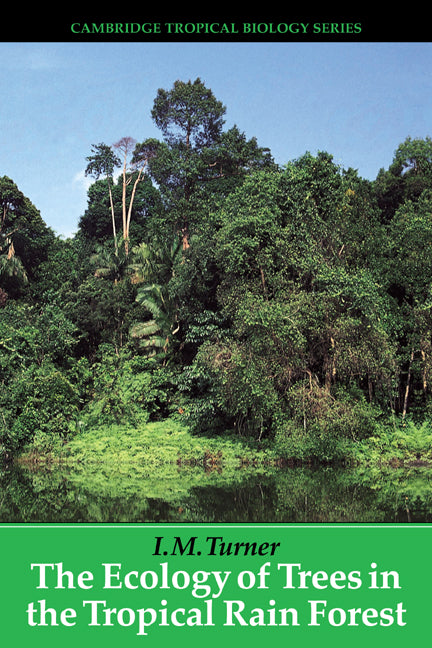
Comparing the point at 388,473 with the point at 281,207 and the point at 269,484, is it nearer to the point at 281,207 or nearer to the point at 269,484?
the point at 269,484

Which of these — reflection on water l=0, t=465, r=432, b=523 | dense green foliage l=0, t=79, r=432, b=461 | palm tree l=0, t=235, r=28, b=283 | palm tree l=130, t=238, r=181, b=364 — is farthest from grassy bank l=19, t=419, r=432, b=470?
palm tree l=0, t=235, r=28, b=283

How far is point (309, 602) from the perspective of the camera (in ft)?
14.2

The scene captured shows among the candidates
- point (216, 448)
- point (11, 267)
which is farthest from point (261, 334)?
point (11, 267)

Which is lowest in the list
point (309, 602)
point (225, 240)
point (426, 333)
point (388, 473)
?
point (388, 473)

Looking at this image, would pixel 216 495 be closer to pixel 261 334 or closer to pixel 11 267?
pixel 261 334

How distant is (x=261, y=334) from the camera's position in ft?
44.3

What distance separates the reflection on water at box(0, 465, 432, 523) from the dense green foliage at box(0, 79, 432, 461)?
153cm

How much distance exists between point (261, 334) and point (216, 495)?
4363 mm

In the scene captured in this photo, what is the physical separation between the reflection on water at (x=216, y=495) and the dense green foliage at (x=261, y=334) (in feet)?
5.02

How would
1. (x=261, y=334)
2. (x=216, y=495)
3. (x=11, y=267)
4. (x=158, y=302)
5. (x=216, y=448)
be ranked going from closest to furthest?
(x=216, y=495) < (x=261, y=334) < (x=216, y=448) < (x=158, y=302) < (x=11, y=267)

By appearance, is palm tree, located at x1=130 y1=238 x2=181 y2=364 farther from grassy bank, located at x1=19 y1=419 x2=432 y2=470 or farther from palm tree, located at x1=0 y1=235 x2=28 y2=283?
palm tree, located at x1=0 y1=235 x2=28 y2=283

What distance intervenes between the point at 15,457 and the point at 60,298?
6.91 m

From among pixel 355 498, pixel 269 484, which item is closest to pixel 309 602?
pixel 355 498

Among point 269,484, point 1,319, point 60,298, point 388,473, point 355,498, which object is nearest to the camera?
point 355,498
